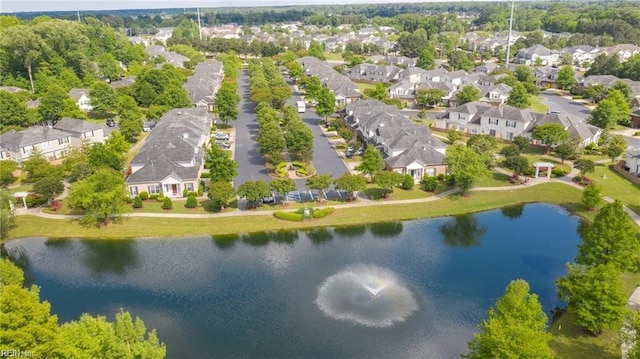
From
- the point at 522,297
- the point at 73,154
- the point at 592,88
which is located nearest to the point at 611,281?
the point at 522,297

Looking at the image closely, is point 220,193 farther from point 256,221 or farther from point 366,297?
point 366,297

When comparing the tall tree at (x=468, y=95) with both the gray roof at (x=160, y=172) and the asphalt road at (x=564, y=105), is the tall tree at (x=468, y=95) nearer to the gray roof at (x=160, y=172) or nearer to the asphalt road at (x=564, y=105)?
the asphalt road at (x=564, y=105)

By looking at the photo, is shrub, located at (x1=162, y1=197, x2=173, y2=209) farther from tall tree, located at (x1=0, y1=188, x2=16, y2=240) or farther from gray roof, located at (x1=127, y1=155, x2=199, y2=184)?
tall tree, located at (x1=0, y1=188, x2=16, y2=240)

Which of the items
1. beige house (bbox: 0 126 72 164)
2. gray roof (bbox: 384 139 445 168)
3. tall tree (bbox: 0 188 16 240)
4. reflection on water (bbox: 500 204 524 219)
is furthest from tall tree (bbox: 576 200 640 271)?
beige house (bbox: 0 126 72 164)

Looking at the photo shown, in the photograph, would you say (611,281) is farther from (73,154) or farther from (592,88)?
(592,88)

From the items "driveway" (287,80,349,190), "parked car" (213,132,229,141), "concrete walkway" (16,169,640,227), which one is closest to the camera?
"concrete walkway" (16,169,640,227)

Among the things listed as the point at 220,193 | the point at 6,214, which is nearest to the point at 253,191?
the point at 220,193
